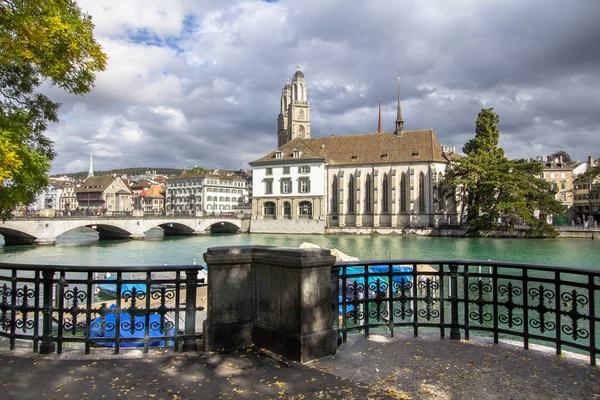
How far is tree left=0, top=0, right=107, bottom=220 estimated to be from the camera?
5.61 m

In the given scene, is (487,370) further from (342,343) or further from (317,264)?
(317,264)

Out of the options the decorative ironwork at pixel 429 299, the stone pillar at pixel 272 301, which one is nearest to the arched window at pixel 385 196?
the decorative ironwork at pixel 429 299

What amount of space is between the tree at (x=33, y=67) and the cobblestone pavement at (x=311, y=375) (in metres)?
2.63

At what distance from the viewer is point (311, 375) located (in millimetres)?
4324

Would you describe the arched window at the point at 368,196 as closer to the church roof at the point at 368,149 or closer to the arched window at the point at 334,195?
the church roof at the point at 368,149

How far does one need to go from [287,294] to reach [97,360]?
221 cm

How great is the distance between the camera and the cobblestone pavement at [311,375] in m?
3.92

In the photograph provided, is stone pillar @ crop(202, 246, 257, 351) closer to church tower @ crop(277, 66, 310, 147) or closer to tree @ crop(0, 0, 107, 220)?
tree @ crop(0, 0, 107, 220)

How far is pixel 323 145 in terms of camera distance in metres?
74.6

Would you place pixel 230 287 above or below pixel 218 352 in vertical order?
above

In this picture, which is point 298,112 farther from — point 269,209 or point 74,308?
point 74,308

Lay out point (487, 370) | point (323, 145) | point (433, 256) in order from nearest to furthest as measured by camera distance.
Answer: point (487, 370)
point (433, 256)
point (323, 145)

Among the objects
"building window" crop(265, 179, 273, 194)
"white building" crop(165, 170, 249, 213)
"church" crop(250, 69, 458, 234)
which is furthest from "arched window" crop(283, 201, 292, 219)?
"white building" crop(165, 170, 249, 213)

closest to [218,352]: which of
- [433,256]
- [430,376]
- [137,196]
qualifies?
[430,376]
